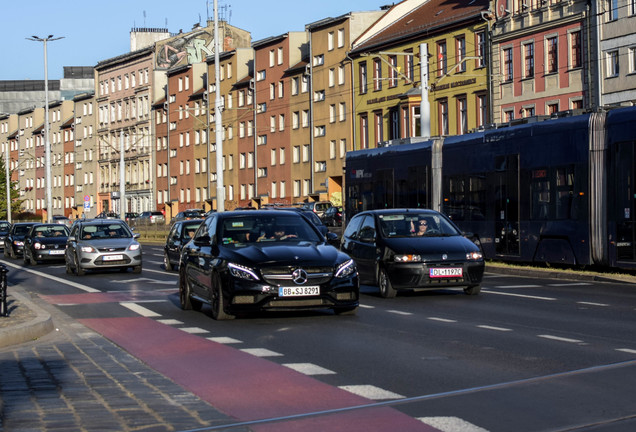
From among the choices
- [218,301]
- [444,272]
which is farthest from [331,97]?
[218,301]

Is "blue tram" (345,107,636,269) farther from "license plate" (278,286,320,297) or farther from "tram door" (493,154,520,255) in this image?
"license plate" (278,286,320,297)

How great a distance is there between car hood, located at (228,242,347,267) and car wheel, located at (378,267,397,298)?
395 cm

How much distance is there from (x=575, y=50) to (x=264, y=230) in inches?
1694

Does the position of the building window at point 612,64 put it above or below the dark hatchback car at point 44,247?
above

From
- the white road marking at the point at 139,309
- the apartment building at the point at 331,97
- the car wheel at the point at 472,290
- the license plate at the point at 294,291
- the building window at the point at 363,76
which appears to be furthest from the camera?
the apartment building at the point at 331,97

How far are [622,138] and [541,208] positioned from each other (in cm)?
346

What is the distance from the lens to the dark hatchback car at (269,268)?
14758 mm

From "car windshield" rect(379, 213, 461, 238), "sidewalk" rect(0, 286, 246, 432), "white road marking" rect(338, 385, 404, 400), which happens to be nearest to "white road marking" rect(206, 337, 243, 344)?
"sidewalk" rect(0, 286, 246, 432)

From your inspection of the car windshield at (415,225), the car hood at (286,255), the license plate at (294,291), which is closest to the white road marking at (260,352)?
the license plate at (294,291)

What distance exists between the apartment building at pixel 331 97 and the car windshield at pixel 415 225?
58.9m

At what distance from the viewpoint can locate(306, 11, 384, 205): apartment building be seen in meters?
81.7

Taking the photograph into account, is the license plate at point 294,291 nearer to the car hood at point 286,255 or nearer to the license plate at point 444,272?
the car hood at point 286,255

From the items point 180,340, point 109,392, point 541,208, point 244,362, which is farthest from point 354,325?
point 541,208

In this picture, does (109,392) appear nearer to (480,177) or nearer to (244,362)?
(244,362)
